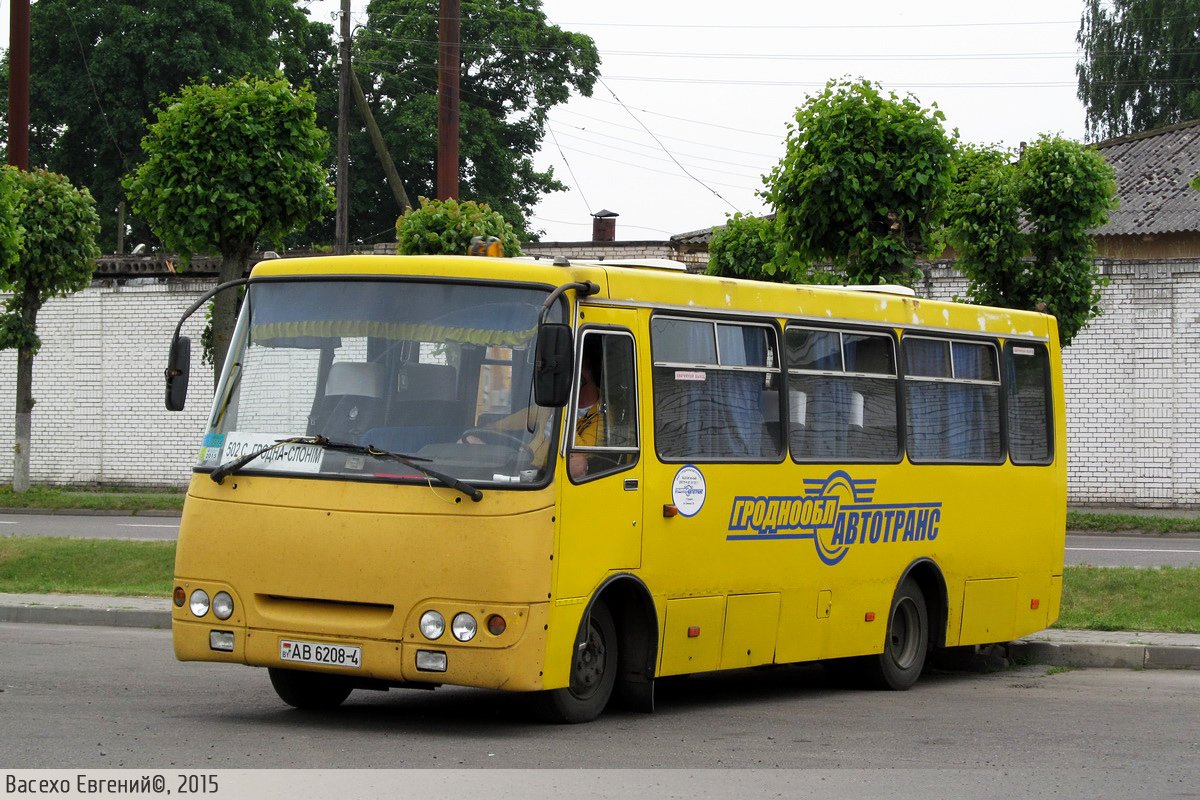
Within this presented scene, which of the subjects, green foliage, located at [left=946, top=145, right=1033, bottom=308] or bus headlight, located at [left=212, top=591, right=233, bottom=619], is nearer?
bus headlight, located at [left=212, top=591, right=233, bottom=619]

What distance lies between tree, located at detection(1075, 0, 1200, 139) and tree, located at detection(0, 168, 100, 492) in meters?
45.9

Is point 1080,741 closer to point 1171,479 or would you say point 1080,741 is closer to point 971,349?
point 971,349

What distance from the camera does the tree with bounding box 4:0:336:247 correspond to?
50.4 metres

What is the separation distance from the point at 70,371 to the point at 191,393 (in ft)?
8.26

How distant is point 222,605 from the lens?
9.18 metres

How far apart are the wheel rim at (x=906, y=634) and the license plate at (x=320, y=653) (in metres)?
5.08

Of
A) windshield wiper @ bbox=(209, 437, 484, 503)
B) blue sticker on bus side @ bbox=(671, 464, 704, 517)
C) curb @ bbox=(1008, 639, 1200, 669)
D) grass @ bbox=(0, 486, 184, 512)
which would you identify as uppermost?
windshield wiper @ bbox=(209, 437, 484, 503)

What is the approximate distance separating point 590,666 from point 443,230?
45.1 ft

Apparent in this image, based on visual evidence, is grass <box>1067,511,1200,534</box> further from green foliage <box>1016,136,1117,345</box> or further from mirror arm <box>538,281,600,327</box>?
mirror arm <box>538,281,600,327</box>

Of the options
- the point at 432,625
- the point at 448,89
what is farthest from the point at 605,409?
the point at 448,89

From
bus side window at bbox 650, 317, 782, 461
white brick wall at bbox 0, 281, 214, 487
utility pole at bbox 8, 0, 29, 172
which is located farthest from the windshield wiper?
utility pole at bbox 8, 0, 29, 172

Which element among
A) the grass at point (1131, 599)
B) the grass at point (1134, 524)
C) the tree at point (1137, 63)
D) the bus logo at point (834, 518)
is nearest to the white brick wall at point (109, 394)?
the grass at point (1134, 524)

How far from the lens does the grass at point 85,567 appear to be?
1692 cm

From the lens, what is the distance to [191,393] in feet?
109
